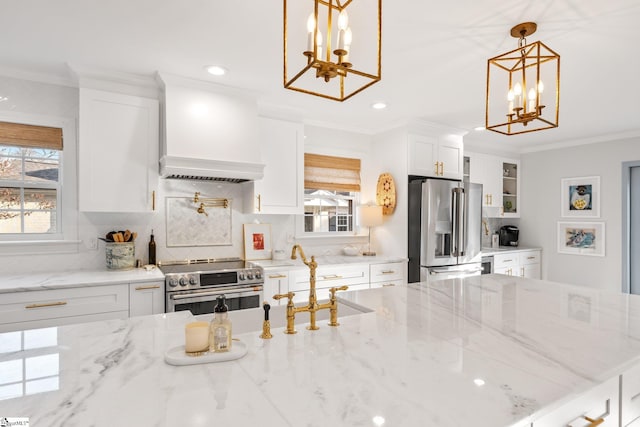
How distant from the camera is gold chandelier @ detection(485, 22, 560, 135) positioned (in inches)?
73.2

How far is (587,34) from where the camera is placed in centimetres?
216

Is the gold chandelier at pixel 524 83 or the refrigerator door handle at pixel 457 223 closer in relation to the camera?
the gold chandelier at pixel 524 83

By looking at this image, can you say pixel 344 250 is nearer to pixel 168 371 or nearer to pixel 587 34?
pixel 587 34

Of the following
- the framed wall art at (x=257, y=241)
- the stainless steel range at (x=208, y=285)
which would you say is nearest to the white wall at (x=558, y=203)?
the framed wall art at (x=257, y=241)

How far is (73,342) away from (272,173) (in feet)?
8.22

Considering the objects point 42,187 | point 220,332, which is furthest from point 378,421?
point 42,187

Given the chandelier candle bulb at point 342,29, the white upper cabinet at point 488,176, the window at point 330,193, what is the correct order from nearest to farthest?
the chandelier candle bulb at point 342,29
the window at point 330,193
the white upper cabinet at point 488,176

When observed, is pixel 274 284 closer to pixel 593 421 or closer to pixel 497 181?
pixel 593 421

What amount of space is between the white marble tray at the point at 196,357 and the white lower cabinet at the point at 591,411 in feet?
2.63

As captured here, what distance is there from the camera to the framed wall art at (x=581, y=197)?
4805 mm

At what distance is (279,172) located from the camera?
3617 millimetres

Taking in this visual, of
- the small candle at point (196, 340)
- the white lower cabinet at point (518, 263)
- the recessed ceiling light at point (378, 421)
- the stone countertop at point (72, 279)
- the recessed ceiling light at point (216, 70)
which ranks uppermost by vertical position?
the recessed ceiling light at point (216, 70)

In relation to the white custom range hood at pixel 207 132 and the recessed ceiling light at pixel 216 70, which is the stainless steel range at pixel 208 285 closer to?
the white custom range hood at pixel 207 132

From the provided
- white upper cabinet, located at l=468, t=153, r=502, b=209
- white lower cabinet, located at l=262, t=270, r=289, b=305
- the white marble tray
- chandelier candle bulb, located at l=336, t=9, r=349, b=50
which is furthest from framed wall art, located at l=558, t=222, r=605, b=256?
the white marble tray
